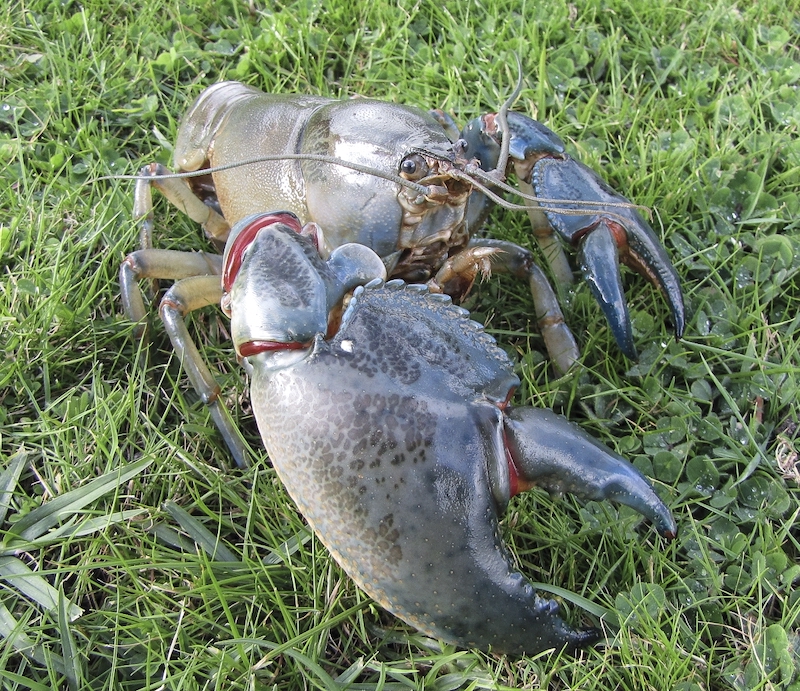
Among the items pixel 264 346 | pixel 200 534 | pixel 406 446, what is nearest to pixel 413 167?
pixel 264 346

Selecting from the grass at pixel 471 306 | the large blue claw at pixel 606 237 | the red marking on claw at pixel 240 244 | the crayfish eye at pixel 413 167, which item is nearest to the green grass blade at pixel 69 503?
the grass at pixel 471 306

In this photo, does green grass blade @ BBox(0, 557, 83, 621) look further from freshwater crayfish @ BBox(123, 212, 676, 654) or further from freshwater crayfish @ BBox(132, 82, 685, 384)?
freshwater crayfish @ BBox(132, 82, 685, 384)

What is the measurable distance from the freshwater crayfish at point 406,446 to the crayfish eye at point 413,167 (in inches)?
25.4

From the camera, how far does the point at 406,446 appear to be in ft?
5.81

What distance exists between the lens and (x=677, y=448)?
2.59m

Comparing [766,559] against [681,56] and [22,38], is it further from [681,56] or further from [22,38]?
[22,38]

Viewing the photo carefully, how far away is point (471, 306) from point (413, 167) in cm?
75

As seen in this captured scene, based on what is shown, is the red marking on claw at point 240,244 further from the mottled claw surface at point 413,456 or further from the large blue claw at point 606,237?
the large blue claw at point 606,237

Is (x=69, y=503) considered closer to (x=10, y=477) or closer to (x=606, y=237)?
(x=10, y=477)

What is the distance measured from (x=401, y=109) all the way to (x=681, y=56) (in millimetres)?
1876

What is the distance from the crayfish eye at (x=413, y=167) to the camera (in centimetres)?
250

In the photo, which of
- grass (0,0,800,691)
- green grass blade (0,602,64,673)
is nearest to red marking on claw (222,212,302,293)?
grass (0,0,800,691)

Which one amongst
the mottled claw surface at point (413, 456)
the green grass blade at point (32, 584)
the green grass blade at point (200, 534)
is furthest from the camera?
the green grass blade at point (200, 534)

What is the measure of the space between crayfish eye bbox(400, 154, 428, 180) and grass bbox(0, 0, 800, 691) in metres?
0.72
